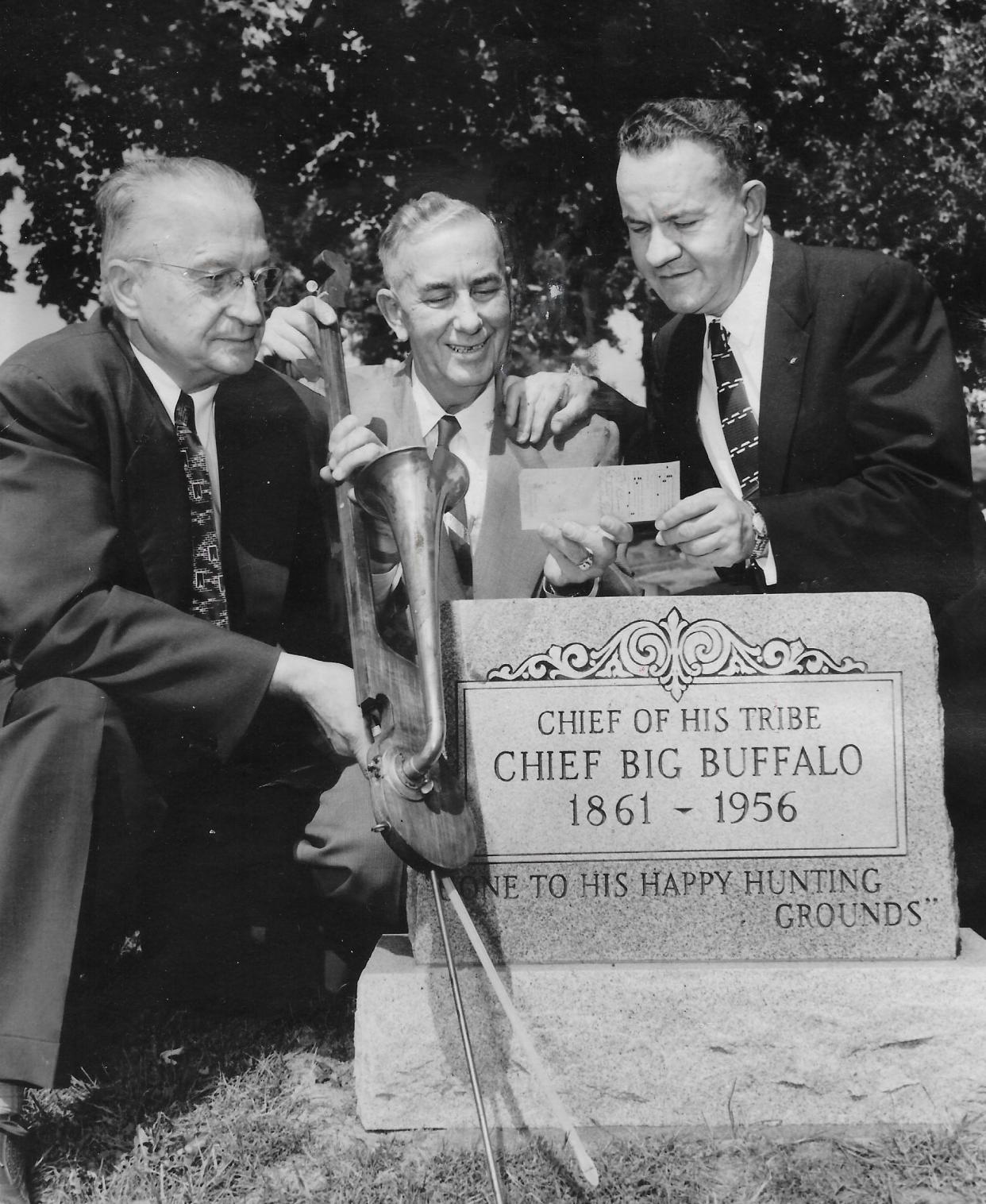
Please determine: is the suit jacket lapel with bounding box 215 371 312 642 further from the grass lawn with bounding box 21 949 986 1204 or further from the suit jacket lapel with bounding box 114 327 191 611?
the grass lawn with bounding box 21 949 986 1204

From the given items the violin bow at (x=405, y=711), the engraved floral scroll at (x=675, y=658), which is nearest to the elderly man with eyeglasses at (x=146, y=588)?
the violin bow at (x=405, y=711)

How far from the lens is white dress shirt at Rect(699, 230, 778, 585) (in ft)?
12.9

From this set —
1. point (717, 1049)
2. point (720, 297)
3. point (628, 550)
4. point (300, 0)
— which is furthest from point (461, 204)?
point (717, 1049)

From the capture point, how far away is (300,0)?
4.77 m

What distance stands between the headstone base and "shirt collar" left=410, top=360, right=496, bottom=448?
1.61 meters

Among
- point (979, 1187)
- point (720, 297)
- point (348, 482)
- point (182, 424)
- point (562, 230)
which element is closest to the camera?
point (979, 1187)

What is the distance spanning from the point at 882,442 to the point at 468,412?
4.18 feet

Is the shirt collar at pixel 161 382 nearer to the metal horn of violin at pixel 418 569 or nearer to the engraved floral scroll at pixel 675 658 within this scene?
the metal horn of violin at pixel 418 569

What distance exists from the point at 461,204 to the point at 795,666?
1.75 meters

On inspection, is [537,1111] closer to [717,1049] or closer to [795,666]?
[717,1049]

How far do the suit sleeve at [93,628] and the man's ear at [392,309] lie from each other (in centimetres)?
108

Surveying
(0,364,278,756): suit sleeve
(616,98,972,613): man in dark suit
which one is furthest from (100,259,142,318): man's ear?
(616,98,972,613): man in dark suit

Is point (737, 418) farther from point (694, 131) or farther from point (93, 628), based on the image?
point (93, 628)

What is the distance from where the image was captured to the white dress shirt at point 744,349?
155 inches
